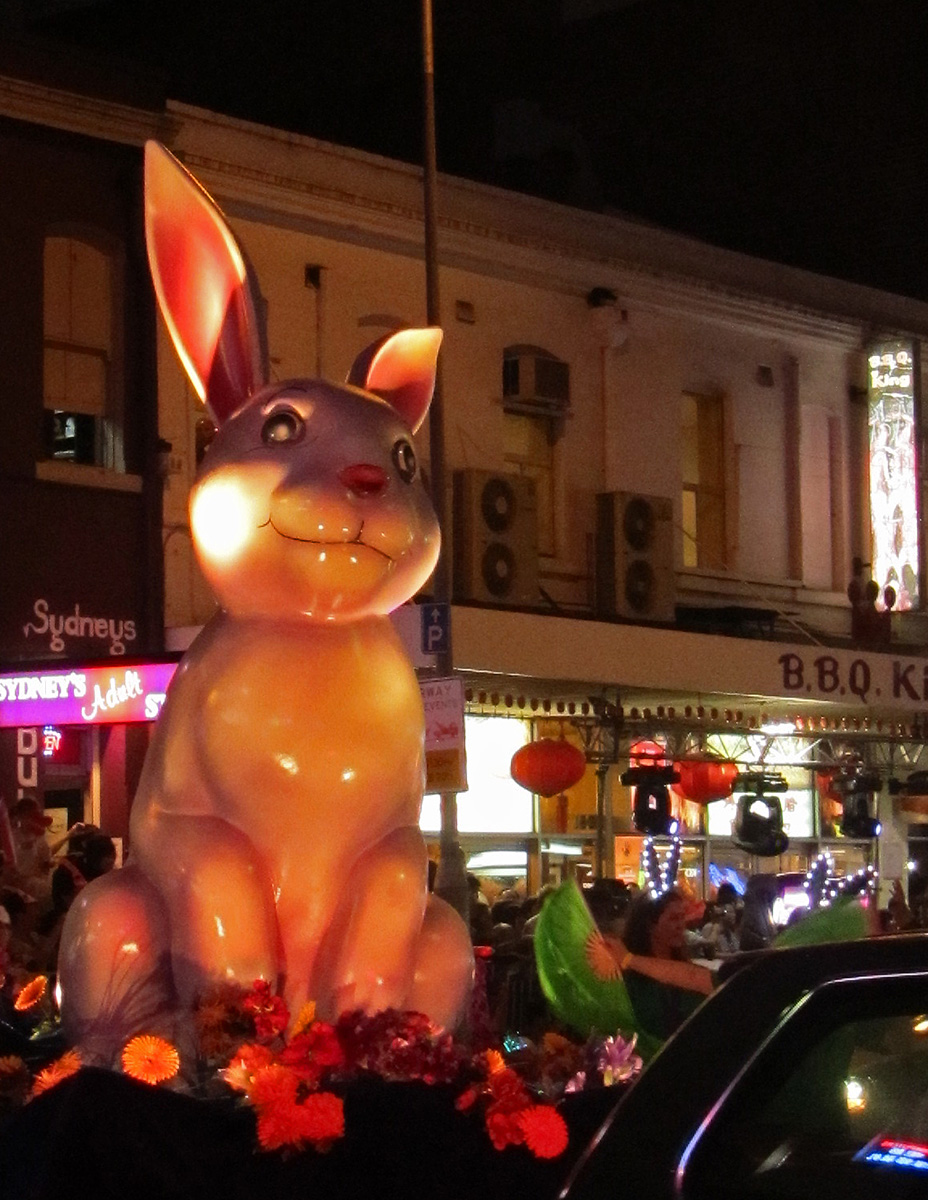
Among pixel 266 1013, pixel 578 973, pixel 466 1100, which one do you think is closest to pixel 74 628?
pixel 578 973

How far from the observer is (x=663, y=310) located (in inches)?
836

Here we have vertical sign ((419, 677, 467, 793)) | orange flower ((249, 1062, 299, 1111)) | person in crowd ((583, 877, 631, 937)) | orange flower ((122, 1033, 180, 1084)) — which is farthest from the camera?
vertical sign ((419, 677, 467, 793))

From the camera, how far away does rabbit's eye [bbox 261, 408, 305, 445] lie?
19.4ft

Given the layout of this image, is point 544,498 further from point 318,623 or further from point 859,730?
point 318,623

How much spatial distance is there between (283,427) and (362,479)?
0.99 ft

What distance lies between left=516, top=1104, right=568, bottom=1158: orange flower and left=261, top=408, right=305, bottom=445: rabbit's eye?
270cm

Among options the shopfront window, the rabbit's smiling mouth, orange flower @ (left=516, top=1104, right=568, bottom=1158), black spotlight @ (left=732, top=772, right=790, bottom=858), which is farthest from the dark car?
black spotlight @ (left=732, top=772, right=790, bottom=858)

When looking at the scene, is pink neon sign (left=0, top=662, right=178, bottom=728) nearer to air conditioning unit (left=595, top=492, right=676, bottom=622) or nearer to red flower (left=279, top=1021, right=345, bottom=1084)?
red flower (left=279, top=1021, right=345, bottom=1084)

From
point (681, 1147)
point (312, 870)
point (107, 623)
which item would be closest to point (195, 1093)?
point (312, 870)

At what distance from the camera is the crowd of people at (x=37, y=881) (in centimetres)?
877

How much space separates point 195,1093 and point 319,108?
20.3 metres

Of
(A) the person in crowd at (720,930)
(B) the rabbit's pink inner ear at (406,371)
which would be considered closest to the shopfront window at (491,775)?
(A) the person in crowd at (720,930)

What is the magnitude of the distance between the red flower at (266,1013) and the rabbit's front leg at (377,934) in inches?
22.1

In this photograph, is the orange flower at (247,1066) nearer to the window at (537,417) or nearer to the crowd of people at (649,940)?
Answer: the crowd of people at (649,940)
